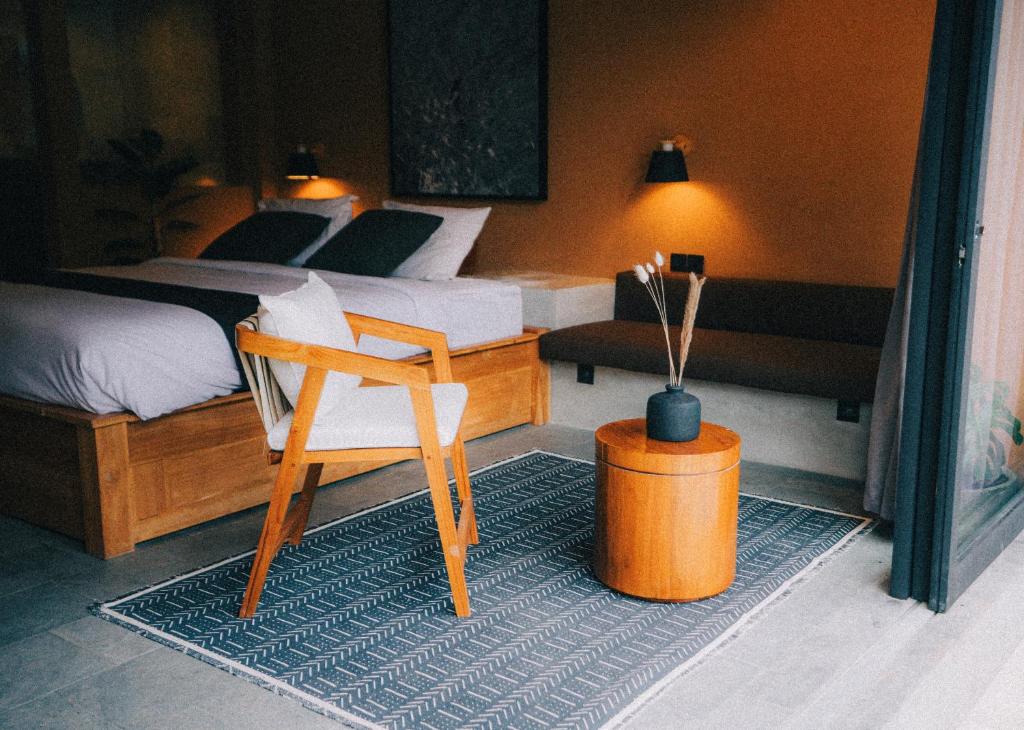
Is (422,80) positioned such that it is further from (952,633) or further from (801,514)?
(952,633)

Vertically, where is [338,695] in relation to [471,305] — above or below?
below

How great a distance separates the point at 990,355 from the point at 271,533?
7.07ft

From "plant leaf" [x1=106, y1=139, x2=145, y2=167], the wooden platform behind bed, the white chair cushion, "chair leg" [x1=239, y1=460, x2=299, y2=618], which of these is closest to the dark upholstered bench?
the white chair cushion

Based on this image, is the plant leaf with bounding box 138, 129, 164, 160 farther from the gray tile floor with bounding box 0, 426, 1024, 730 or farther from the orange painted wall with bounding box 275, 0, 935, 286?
the gray tile floor with bounding box 0, 426, 1024, 730

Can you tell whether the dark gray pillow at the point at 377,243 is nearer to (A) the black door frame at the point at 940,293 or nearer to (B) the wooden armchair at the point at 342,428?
(B) the wooden armchair at the point at 342,428

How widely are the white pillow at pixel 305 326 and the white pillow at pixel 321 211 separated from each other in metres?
2.12

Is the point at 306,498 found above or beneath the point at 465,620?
above

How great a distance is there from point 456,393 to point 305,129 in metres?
4.31

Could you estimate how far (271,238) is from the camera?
195 inches

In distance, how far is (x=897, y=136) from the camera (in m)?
4.04

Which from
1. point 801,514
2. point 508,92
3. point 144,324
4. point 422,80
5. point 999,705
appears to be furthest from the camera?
point 422,80

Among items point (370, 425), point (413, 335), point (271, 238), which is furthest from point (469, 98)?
point (370, 425)

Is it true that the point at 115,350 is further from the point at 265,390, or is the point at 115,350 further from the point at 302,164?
the point at 302,164

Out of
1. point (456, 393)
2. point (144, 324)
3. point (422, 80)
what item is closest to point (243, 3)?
point (422, 80)
